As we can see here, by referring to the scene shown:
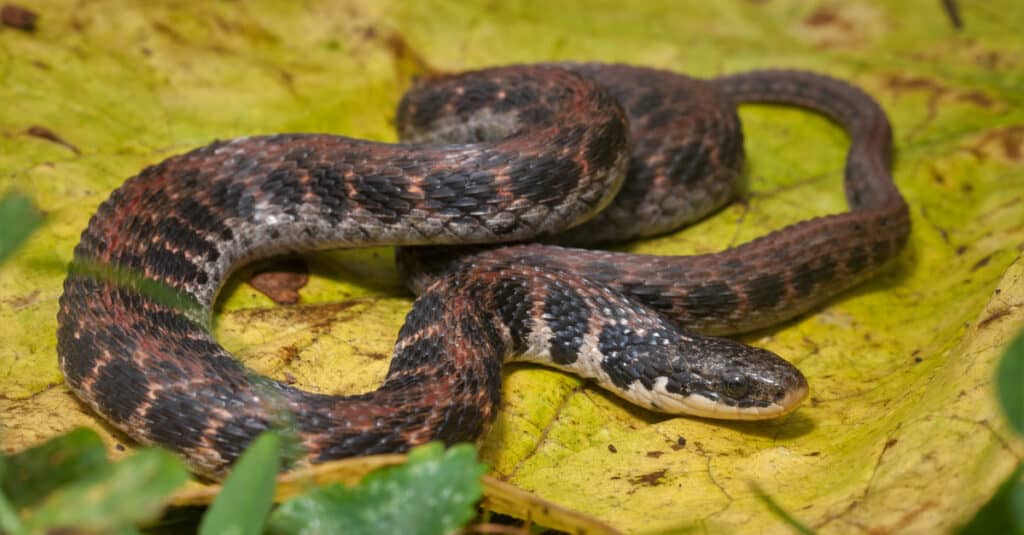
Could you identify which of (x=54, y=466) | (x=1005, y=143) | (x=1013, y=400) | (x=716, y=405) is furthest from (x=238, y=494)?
(x=1005, y=143)

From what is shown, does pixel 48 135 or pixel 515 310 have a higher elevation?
pixel 48 135

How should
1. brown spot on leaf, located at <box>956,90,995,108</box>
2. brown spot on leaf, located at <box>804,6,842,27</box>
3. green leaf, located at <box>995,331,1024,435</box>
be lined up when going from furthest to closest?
brown spot on leaf, located at <box>804,6,842,27</box>
brown spot on leaf, located at <box>956,90,995,108</box>
green leaf, located at <box>995,331,1024,435</box>

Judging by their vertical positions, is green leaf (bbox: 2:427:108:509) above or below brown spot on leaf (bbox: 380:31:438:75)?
below

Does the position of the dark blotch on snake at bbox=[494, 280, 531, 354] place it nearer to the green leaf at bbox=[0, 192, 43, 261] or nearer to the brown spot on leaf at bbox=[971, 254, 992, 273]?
the green leaf at bbox=[0, 192, 43, 261]

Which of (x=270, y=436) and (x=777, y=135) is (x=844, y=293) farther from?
(x=270, y=436)

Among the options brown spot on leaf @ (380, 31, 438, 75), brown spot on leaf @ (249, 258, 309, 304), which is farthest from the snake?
brown spot on leaf @ (380, 31, 438, 75)

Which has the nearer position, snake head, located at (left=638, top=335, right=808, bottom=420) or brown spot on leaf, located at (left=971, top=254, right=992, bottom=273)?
snake head, located at (left=638, top=335, right=808, bottom=420)

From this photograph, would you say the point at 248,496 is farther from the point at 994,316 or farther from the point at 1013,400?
the point at 994,316
